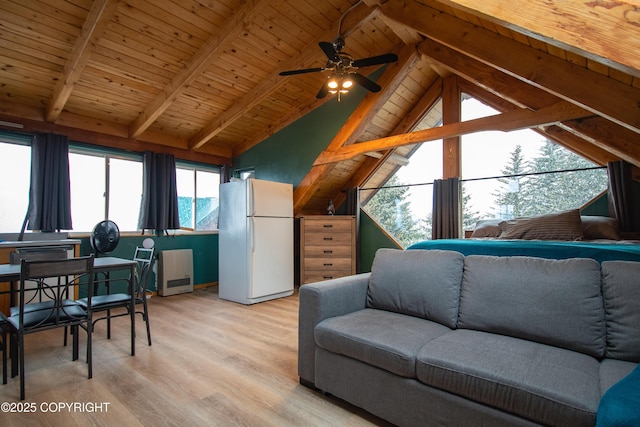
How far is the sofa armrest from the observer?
2002mm

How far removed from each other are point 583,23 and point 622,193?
8.70 feet

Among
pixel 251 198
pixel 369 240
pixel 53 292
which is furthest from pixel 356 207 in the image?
pixel 53 292

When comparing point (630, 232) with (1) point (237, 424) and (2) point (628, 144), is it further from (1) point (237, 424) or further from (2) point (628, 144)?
(1) point (237, 424)

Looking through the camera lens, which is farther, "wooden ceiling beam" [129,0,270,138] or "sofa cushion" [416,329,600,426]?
"wooden ceiling beam" [129,0,270,138]

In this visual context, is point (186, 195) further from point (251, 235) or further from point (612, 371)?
point (612, 371)

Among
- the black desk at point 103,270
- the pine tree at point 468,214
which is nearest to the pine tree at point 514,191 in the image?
the pine tree at point 468,214

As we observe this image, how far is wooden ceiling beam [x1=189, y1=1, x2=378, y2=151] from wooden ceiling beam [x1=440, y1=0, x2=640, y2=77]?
2.14 meters

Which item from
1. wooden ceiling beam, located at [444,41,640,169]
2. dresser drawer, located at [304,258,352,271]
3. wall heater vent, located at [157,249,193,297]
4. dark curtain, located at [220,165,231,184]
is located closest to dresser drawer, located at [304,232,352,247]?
dresser drawer, located at [304,258,352,271]

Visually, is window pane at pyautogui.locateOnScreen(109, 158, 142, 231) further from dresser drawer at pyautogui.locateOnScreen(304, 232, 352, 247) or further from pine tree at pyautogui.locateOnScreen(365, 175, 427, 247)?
pine tree at pyautogui.locateOnScreen(365, 175, 427, 247)

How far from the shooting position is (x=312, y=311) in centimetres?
201

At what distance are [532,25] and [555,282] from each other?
49.1 inches

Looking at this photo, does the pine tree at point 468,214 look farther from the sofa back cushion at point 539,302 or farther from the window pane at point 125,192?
the window pane at point 125,192

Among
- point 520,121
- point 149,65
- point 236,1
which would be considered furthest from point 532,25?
point 149,65

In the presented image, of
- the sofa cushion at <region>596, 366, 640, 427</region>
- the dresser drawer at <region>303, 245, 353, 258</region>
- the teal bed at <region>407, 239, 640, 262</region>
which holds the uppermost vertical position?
the teal bed at <region>407, 239, 640, 262</region>
